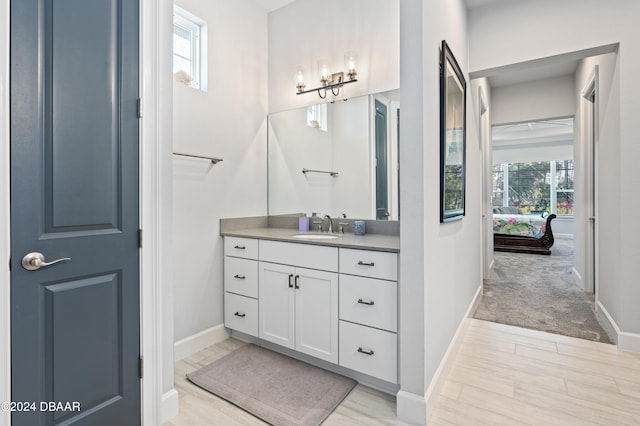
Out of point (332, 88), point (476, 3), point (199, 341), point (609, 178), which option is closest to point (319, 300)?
point (199, 341)

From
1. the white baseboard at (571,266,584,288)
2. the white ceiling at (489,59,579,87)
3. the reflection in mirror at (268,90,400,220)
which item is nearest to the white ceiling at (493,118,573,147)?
the white ceiling at (489,59,579,87)

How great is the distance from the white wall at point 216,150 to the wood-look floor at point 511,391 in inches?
20.4

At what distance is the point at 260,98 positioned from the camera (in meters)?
3.13

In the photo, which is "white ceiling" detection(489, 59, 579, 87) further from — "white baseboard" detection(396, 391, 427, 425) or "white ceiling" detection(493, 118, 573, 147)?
"white baseboard" detection(396, 391, 427, 425)

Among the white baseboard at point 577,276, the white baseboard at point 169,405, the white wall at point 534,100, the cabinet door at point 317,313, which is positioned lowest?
the white baseboard at point 169,405

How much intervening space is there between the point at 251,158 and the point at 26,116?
1842mm

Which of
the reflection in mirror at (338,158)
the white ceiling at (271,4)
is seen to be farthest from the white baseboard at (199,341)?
the white ceiling at (271,4)

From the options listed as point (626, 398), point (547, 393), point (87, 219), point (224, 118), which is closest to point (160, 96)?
point (87, 219)

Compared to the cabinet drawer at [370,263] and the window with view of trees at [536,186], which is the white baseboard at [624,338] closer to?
the cabinet drawer at [370,263]

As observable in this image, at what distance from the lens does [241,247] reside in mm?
2592

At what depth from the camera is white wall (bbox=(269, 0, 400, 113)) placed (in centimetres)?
260

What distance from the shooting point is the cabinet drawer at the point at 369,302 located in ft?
6.01

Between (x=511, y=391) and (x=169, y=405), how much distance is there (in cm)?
196

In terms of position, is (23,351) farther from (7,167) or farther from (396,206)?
(396,206)
